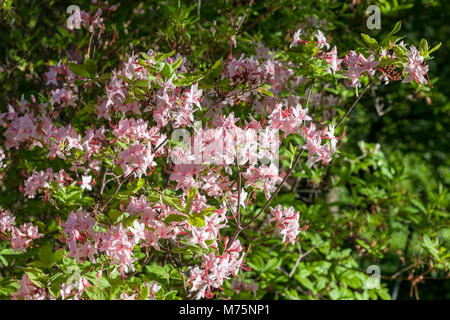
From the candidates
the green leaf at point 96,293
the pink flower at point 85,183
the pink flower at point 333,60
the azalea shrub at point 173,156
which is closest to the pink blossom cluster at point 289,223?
the azalea shrub at point 173,156

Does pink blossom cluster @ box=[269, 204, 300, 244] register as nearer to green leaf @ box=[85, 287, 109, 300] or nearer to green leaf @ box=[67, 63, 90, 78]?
green leaf @ box=[85, 287, 109, 300]

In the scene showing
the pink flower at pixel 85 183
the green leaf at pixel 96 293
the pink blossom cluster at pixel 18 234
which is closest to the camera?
the green leaf at pixel 96 293

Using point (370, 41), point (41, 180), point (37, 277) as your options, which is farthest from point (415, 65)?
point (41, 180)

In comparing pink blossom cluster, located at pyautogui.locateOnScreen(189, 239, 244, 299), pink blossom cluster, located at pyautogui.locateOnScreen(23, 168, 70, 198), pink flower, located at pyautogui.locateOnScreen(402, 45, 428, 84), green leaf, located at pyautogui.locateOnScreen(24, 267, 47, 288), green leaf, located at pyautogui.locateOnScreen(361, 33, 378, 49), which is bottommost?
pink blossom cluster, located at pyautogui.locateOnScreen(189, 239, 244, 299)

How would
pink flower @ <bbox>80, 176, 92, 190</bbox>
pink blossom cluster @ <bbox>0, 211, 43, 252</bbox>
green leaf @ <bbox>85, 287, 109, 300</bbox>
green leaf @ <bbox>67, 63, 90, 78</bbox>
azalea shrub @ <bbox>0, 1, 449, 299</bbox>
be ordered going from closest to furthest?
green leaf @ <bbox>85, 287, 109, 300</bbox>
azalea shrub @ <bbox>0, 1, 449, 299</bbox>
green leaf @ <bbox>67, 63, 90, 78</bbox>
pink blossom cluster @ <bbox>0, 211, 43, 252</bbox>
pink flower @ <bbox>80, 176, 92, 190</bbox>

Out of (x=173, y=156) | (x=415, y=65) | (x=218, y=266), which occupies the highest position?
(x=415, y=65)

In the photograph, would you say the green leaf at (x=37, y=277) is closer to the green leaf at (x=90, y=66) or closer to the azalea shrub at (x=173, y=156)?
the azalea shrub at (x=173, y=156)

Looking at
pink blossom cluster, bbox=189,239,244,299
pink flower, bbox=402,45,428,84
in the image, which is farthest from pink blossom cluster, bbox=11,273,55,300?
pink flower, bbox=402,45,428,84

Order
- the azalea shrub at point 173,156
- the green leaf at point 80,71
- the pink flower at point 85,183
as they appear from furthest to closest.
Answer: the pink flower at point 85,183 < the green leaf at point 80,71 < the azalea shrub at point 173,156

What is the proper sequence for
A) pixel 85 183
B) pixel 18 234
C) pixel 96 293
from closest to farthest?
pixel 96 293
pixel 18 234
pixel 85 183

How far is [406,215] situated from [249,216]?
1449mm

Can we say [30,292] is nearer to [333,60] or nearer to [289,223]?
[289,223]

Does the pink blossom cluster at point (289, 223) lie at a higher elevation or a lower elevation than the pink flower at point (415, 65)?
lower
